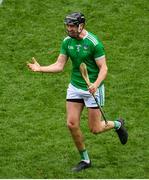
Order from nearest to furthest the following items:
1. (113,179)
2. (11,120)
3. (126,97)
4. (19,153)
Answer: (113,179) → (19,153) → (11,120) → (126,97)

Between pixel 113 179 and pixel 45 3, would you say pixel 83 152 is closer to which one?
pixel 113 179

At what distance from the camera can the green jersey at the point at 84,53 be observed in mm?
10625

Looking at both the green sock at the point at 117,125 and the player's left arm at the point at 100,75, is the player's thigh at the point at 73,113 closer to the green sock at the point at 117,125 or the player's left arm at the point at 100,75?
the player's left arm at the point at 100,75

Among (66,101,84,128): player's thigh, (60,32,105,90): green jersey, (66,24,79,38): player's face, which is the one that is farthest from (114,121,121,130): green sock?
(66,24,79,38): player's face

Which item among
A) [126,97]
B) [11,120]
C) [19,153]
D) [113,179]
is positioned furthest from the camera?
[126,97]

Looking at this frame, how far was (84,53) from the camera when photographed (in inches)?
420

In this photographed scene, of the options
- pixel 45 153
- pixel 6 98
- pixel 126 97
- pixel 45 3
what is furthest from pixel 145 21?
pixel 45 153

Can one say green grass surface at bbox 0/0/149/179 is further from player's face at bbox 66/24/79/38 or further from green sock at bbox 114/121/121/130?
player's face at bbox 66/24/79/38

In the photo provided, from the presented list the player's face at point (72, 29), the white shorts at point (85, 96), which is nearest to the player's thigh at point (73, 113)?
the white shorts at point (85, 96)

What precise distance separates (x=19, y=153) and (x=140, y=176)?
86.1 inches

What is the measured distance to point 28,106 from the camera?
13789mm

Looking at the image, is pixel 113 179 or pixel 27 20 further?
pixel 27 20

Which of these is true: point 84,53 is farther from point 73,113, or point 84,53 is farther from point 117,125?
point 117,125

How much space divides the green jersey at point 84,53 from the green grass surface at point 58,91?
148 centimetres
